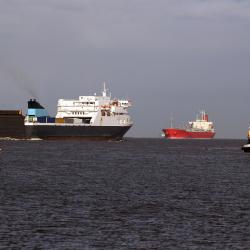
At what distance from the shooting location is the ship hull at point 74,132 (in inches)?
6550

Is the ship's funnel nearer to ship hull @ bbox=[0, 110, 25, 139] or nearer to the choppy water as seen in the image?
ship hull @ bbox=[0, 110, 25, 139]

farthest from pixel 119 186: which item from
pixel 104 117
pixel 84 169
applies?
pixel 104 117

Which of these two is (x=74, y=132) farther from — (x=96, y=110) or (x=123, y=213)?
(x=123, y=213)

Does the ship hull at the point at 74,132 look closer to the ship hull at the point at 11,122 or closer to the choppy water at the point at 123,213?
the ship hull at the point at 11,122

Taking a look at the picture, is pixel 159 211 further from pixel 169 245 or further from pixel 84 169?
pixel 84 169

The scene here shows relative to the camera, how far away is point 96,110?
169875mm

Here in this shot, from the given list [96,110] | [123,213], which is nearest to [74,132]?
[96,110]

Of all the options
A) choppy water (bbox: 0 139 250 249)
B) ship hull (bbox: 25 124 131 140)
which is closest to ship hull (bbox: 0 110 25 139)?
ship hull (bbox: 25 124 131 140)

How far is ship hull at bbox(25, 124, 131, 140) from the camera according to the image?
546ft

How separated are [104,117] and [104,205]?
425ft

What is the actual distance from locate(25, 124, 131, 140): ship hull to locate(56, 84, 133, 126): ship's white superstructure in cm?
137

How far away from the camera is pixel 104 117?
16712cm

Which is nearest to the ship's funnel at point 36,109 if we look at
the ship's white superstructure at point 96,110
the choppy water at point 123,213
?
the ship's white superstructure at point 96,110

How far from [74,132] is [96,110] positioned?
23.0 feet
